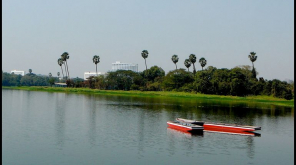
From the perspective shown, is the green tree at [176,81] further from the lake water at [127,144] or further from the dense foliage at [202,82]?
the lake water at [127,144]

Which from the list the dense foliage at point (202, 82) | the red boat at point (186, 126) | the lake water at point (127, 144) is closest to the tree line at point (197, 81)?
the dense foliage at point (202, 82)

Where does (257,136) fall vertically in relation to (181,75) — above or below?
below

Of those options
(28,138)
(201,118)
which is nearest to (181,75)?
(201,118)

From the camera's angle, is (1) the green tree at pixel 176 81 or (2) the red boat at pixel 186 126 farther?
(1) the green tree at pixel 176 81

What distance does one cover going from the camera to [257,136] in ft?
117

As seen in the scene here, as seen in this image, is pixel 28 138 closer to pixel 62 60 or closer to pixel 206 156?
pixel 206 156

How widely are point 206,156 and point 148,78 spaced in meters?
112

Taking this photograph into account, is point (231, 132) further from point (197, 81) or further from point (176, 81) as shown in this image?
point (176, 81)

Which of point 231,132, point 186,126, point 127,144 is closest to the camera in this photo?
point 127,144

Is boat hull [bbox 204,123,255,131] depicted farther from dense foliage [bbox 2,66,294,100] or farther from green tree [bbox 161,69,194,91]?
green tree [bbox 161,69,194,91]

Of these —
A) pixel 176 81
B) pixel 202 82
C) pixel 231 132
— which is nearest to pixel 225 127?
pixel 231 132

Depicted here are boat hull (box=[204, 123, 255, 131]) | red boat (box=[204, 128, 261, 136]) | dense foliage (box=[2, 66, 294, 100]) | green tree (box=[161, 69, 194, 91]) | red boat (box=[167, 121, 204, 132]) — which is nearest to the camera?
red boat (box=[167, 121, 204, 132])

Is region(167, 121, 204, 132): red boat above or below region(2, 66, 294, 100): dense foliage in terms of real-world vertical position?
below

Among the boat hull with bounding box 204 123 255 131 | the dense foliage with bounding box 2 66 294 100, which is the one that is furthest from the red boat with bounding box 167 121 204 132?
the dense foliage with bounding box 2 66 294 100
